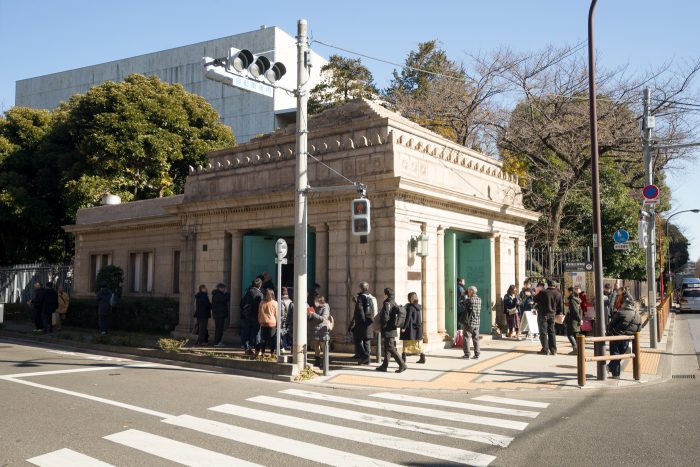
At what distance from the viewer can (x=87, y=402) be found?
9.38 m

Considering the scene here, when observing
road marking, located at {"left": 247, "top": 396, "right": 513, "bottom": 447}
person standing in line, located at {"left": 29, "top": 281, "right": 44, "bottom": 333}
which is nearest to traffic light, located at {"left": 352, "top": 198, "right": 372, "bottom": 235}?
road marking, located at {"left": 247, "top": 396, "right": 513, "bottom": 447}

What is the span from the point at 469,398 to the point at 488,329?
9.02 metres

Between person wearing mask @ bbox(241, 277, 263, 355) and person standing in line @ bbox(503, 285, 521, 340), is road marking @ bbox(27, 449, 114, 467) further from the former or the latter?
person standing in line @ bbox(503, 285, 521, 340)

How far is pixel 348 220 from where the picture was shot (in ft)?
50.8

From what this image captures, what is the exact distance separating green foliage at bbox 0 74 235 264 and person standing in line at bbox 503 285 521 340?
1874 cm

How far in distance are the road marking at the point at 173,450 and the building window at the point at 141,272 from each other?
1664 centimetres

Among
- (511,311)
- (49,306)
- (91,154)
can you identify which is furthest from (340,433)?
(91,154)

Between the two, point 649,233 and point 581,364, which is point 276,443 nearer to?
point 581,364

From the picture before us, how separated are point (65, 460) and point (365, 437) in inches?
136

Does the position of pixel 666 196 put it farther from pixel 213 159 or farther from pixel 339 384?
pixel 339 384

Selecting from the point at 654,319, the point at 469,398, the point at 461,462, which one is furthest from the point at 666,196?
the point at 461,462

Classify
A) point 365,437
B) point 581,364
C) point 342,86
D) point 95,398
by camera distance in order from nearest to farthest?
point 365,437
point 95,398
point 581,364
point 342,86

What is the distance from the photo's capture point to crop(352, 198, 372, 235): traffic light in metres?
11.9

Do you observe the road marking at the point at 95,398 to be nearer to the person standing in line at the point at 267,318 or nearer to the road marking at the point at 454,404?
the road marking at the point at 454,404
